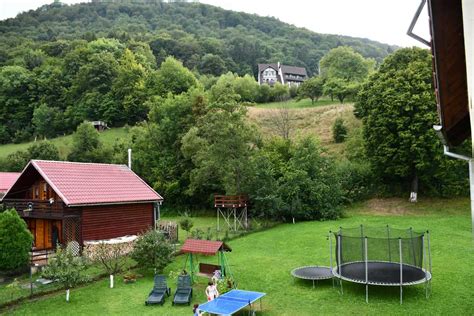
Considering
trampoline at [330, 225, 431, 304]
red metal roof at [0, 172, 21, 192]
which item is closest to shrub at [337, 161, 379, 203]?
trampoline at [330, 225, 431, 304]

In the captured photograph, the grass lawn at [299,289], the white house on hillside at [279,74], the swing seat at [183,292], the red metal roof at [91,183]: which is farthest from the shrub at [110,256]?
the white house on hillside at [279,74]

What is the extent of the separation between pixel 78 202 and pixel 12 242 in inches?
172

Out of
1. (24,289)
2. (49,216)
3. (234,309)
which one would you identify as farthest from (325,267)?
(49,216)

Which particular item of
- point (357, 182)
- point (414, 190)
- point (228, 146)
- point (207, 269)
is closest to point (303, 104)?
point (357, 182)

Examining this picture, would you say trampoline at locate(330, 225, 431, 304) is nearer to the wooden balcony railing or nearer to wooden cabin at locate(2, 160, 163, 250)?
wooden cabin at locate(2, 160, 163, 250)

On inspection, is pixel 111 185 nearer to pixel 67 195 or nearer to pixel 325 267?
pixel 67 195

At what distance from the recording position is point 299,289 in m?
15.7

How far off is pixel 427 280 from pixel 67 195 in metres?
17.5

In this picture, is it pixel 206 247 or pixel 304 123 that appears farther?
pixel 304 123

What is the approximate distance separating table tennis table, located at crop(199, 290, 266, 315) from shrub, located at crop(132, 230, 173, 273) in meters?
5.24

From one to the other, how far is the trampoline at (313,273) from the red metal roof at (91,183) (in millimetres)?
11796

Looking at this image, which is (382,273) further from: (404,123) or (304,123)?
(304,123)

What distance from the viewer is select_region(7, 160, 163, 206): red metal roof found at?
22.5 metres

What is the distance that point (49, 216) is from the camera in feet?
74.8
